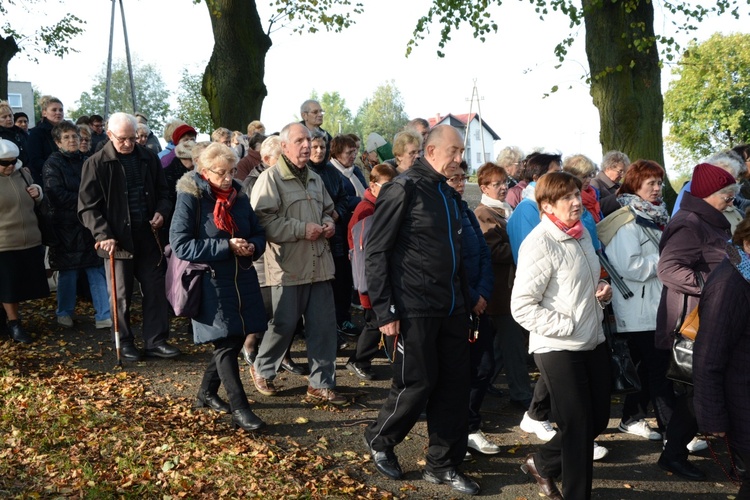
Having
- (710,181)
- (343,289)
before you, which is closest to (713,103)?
(343,289)

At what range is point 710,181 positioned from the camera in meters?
5.67

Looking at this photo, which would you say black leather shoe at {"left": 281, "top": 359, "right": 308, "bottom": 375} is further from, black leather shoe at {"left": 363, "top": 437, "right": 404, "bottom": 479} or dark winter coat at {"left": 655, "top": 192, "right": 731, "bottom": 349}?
dark winter coat at {"left": 655, "top": 192, "right": 731, "bottom": 349}

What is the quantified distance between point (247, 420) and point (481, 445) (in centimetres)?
177

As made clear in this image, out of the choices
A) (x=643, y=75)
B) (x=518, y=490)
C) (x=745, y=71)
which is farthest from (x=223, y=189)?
(x=745, y=71)

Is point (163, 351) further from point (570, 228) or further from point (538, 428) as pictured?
point (570, 228)

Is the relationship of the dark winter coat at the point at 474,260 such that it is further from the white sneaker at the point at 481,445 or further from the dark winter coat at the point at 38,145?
the dark winter coat at the point at 38,145

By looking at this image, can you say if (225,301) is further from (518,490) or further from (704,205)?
(704,205)

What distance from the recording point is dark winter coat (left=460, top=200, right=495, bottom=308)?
5.79 metres

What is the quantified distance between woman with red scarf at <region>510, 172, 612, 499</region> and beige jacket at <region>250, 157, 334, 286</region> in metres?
2.39

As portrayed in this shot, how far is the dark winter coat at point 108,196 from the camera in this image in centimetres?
759

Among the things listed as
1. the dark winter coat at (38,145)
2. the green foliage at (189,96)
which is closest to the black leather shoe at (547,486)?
the dark winter coat at (38,145)

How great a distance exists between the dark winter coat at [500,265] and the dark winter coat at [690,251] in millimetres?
1370

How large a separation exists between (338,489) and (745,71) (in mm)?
53469

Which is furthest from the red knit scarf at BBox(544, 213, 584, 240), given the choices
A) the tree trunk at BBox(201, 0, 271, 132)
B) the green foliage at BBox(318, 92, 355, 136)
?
the green foliage at BBox(318, 92, 355, 136)
